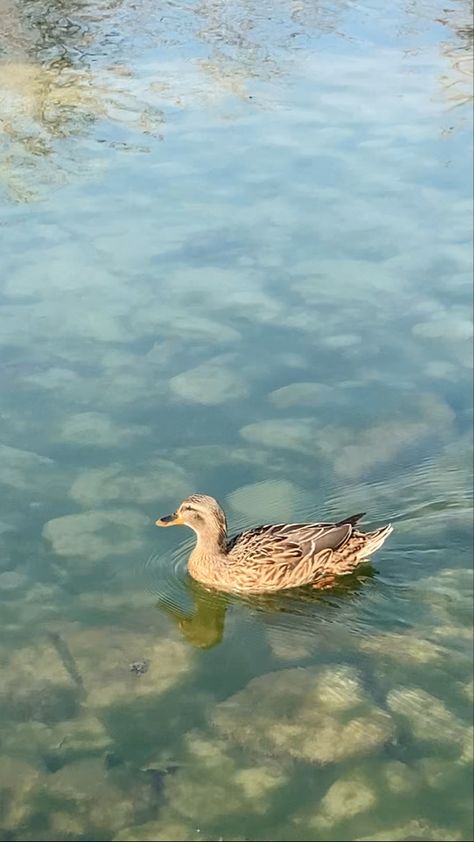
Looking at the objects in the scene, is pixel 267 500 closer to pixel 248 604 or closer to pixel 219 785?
pixel 248 604

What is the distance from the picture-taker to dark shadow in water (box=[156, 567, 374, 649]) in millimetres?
5215

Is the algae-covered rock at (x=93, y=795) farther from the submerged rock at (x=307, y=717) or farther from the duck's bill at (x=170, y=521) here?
the duck's bill at (x=170, y=521)

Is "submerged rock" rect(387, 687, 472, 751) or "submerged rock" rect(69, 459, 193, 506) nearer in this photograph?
"submerged rock" rect(387, 687, 472, 751)

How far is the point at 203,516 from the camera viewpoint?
5469 millimetres

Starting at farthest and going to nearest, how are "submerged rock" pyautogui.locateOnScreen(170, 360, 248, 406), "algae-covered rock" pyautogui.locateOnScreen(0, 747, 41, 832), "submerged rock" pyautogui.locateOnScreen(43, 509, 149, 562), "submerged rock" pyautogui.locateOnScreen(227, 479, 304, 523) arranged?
"submerged rock" pyautogui.locateOnScreen(170, 360, 248, 406) → "submerged rock" pyautogui.locateOnScreen(227, 479, 304, 523) → "submerged rock" pyautogui.locateOnScreen(43, 509, 149, 562) → "algae-covered rock" pyautogui.locateOnScreen(0, 747, 41, 832)

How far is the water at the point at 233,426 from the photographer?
14.4 feet

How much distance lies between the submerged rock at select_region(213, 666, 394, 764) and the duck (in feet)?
2.25

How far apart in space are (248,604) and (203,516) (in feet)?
1.55

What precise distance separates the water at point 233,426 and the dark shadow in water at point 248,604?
0.02m

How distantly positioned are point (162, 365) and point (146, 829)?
3.61 meters

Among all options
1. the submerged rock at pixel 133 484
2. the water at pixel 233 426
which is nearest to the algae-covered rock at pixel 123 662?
the water at pixel 233 426

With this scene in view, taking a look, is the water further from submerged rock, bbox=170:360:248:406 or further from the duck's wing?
the duck's wing

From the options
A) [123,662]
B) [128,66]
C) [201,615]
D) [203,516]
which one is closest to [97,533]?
[203,516]

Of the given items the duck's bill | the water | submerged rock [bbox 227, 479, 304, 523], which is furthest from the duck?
submerged rock [bbox 227, 479, 304, 523]
